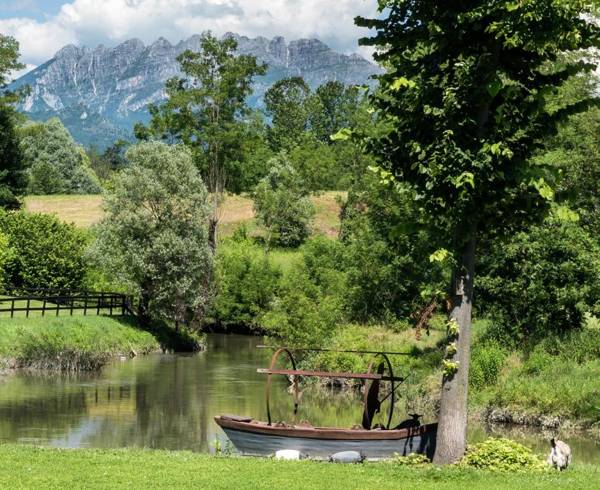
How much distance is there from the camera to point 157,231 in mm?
50469

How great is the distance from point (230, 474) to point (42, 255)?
44.0 m

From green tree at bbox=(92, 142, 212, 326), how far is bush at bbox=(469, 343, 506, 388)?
21.4 metres

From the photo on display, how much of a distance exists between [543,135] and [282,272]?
4701 centimetres

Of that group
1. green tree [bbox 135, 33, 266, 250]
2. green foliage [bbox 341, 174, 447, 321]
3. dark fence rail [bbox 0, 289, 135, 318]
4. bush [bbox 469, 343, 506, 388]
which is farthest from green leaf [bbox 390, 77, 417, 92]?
green tree [bbox 135, 33, 266, 250]

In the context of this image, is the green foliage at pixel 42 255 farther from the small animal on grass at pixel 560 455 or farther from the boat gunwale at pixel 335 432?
the small animal on grass at pixel 560 455

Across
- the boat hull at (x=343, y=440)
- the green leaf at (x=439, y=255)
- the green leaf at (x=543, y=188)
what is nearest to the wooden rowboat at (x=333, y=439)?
the boat hull at (x=343, y=440)

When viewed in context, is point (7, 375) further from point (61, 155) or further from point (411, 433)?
point (61, 155)

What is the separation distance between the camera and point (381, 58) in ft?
66.7

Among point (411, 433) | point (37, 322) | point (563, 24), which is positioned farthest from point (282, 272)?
point (563, 24)

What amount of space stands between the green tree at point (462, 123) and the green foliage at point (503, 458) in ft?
2.62

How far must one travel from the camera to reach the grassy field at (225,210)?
83250 mm

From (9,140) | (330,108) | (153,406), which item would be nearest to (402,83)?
(153,406)

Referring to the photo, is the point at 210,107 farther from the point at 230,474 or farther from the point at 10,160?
the point at 230,474

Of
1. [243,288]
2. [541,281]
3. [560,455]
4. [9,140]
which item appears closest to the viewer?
[560,455]
